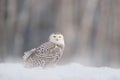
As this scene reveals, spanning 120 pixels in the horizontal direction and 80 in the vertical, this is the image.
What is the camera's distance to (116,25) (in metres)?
4.05

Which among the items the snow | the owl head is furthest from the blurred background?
the snow

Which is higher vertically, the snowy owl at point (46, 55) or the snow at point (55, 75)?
the snow at point (55, 75)

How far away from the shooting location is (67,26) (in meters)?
3.97

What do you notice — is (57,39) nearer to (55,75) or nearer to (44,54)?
(44,54)

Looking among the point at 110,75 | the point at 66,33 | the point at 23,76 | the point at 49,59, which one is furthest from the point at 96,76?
the point at 66,33

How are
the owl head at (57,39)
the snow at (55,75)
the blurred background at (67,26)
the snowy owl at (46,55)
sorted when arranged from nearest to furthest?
the snow at (55,75), the snowy owl at (46,55), the owl head at (57,39), the blurred background at (67,26)

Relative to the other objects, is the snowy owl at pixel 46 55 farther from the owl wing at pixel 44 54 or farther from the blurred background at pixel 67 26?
the blurred background at pixel 67 26

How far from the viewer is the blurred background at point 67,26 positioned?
3.99 meters

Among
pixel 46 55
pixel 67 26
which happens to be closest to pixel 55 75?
pixel 46 55

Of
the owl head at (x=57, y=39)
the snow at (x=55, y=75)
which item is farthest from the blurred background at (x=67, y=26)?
the snow at (x=55, y=75)

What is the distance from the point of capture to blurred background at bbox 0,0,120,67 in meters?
3.99

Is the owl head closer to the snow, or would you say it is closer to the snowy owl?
the snowy owl

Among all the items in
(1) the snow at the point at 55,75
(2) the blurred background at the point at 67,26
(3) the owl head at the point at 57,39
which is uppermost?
(3) the owl head at the point at 57,39

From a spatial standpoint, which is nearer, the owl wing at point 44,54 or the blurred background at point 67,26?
the owl wing at point 44,54
